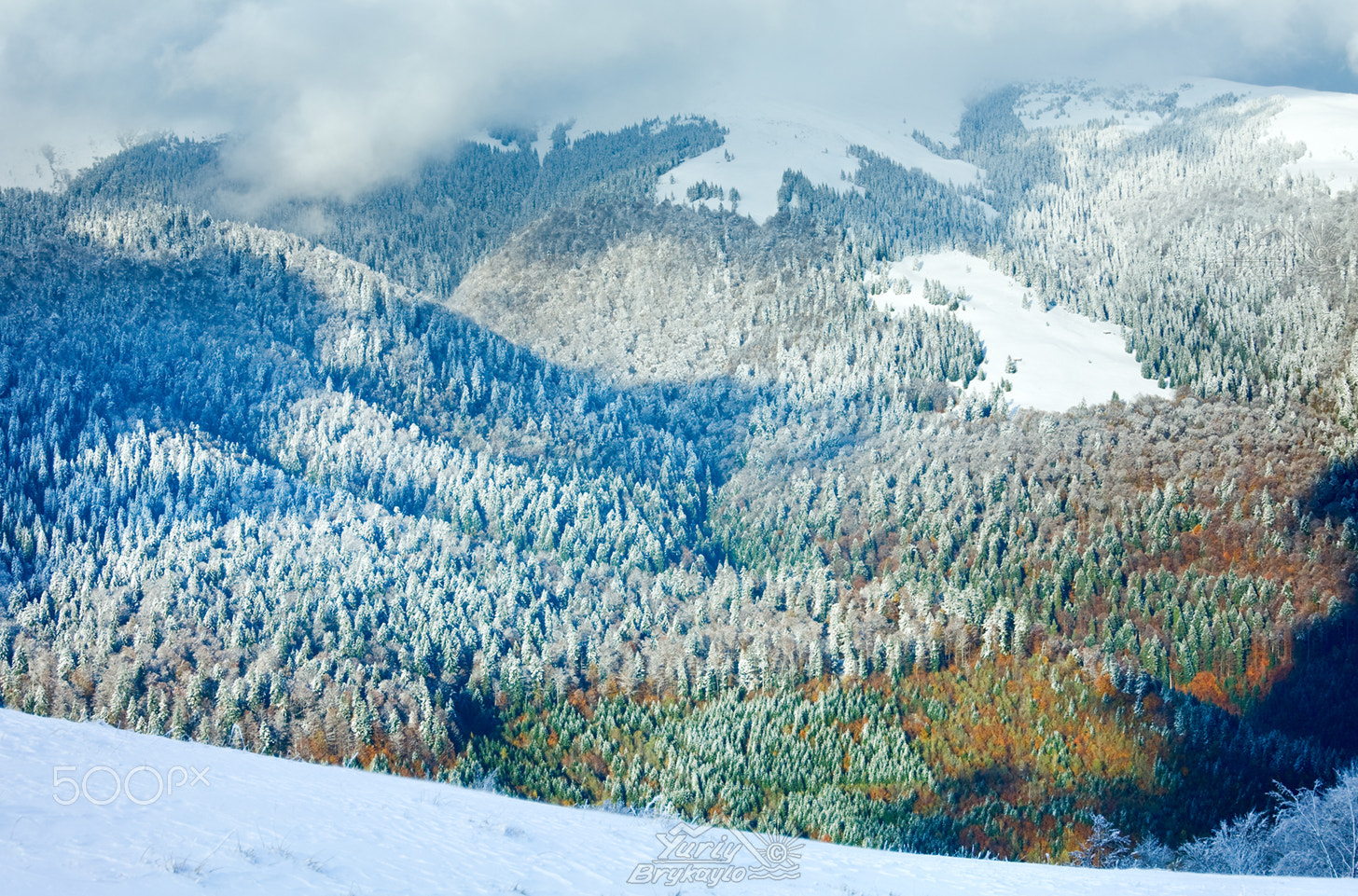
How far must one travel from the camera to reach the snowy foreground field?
2044cm

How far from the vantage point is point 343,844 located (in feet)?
78.3

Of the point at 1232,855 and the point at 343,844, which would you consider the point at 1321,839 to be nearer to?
the point at 1232,855

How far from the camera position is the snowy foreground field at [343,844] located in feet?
67.1

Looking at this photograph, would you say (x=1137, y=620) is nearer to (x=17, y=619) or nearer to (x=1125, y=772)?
(x=1125, y=772)

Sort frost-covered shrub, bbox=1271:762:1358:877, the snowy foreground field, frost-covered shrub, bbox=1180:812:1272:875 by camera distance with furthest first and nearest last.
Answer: frost-covered shrub, bbox=1180:812:1272:875
frost-covered shrub, bbox=1271:762:1358:877
the snowy foreground field

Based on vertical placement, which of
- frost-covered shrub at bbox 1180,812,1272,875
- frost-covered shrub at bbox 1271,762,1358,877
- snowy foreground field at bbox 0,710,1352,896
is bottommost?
frost-covered shrub at bbox 1180,812,1272,875

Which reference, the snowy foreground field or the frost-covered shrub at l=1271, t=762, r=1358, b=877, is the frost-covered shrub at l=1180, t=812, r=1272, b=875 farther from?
the snowy foreground field

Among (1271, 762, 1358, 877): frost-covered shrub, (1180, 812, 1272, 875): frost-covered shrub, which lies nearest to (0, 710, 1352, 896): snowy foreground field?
(1271, 762, 1358, 877): frost-covered shrub

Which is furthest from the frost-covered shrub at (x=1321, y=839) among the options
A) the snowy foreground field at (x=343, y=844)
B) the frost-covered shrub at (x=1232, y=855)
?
the snowy foreground field at (x=343, y=844)

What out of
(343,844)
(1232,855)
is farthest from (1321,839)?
(343,844)

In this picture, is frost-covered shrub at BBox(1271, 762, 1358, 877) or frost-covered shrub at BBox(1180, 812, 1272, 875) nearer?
frost-covered shrub at BBox(1271, 762, 1358, 877)

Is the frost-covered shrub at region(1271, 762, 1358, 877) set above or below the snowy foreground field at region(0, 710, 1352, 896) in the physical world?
below

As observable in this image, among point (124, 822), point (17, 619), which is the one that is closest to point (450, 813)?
point (124, 822)

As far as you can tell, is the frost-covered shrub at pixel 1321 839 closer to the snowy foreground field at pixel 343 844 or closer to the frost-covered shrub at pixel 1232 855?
the frost-covered shrub at pixel 1232 855
